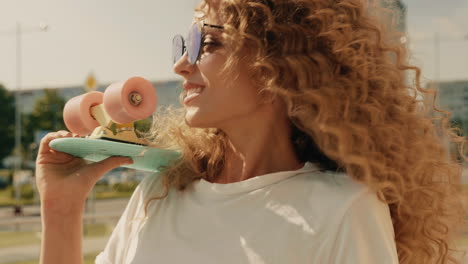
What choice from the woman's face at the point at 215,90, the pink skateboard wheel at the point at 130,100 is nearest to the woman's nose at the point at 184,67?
the woman's face at the point at 215,90

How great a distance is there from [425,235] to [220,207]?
687mm

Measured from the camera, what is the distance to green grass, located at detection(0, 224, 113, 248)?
940 centimetres

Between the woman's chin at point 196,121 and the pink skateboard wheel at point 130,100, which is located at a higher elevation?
the pink skateboard wheel at point 130,100

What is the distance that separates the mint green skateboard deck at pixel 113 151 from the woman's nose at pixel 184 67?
0.29 metres

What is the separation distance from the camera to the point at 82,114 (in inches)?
76.6

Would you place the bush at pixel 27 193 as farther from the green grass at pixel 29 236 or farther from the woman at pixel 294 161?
the woman at pixel 294 161

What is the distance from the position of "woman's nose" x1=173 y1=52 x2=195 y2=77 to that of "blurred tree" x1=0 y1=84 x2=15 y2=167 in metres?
37.8

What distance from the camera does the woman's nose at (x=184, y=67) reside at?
5.96ft

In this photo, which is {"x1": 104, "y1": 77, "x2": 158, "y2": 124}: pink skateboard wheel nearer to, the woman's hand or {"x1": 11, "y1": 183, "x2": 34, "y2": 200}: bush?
the woman's hand

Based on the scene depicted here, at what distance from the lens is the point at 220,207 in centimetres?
177

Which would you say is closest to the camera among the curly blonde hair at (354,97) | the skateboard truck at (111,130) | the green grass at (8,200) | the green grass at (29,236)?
the curly blonde hair at (354,97)

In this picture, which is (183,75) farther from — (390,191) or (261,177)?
(390,191)

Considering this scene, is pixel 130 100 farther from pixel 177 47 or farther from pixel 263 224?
pixel 263 224

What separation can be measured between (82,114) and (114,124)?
0.15 m
